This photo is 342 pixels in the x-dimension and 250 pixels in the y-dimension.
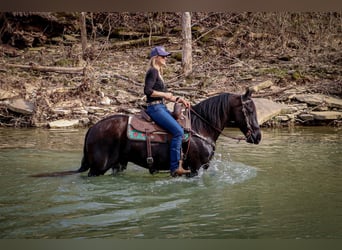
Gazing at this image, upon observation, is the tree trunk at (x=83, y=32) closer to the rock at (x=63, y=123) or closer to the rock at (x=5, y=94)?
the rock at (x=63, y=123)

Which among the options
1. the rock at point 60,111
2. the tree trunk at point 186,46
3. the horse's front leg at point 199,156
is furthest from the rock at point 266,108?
the rock at point 60,111

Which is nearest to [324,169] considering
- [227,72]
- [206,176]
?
[206,176]

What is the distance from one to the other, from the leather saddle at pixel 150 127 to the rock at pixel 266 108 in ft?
8.13

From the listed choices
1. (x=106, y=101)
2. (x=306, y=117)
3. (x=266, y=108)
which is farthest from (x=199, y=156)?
(x=106, y=101)

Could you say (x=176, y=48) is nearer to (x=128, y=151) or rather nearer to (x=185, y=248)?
(x=128, y=151)

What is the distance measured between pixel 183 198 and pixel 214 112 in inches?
34.6

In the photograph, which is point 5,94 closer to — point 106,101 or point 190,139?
point 106,101

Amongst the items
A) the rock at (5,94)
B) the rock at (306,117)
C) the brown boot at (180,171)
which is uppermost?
the rock at (5,94)

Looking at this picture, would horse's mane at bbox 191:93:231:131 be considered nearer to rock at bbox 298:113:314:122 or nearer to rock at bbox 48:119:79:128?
rock at bbox 298:113:314:122

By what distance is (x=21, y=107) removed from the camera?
708cm

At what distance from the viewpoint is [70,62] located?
7656 millimetres

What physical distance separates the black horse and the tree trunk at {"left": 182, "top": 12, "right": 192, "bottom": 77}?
3.27m

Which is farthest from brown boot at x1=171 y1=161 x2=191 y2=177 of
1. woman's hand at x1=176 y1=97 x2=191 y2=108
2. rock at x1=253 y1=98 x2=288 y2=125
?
rock at x1=253 y1=98 x2=288 y2=125

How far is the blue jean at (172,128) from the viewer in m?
4.31
